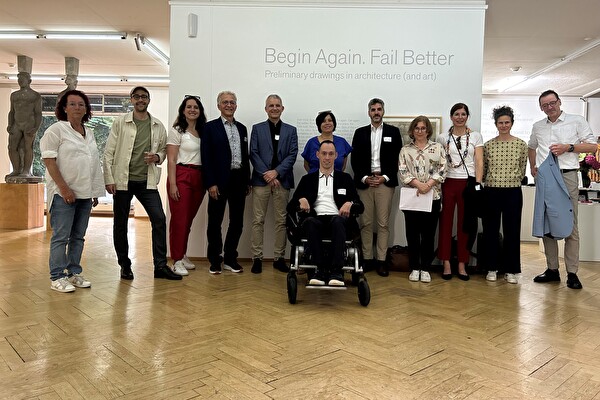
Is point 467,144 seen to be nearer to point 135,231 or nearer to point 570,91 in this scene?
point 135,231

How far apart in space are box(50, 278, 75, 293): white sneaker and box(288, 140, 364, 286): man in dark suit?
1.93 m

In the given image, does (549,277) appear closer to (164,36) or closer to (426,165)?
(426,165)

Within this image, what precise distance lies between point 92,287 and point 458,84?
Result: 4360 mm

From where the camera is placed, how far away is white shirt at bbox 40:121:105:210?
11.5 feet

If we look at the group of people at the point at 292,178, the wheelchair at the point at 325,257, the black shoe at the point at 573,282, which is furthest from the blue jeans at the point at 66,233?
the black shoe at the point at 573,282

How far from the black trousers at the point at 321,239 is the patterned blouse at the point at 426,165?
1.15 meters

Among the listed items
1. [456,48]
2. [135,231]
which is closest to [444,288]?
[456,48]

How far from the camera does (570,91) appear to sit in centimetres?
1045

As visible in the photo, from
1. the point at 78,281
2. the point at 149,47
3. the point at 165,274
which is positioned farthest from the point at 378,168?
the point at 149,47

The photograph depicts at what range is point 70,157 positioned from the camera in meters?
3.59

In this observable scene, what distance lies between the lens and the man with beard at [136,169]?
4023 millimetres

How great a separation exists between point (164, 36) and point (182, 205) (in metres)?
4.31

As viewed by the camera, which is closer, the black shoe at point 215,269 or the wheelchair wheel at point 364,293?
the wheelchair wheel at point 364,293

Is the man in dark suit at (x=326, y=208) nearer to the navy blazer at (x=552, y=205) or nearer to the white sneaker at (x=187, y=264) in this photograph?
the white sneaker at (x=187, y=264)
